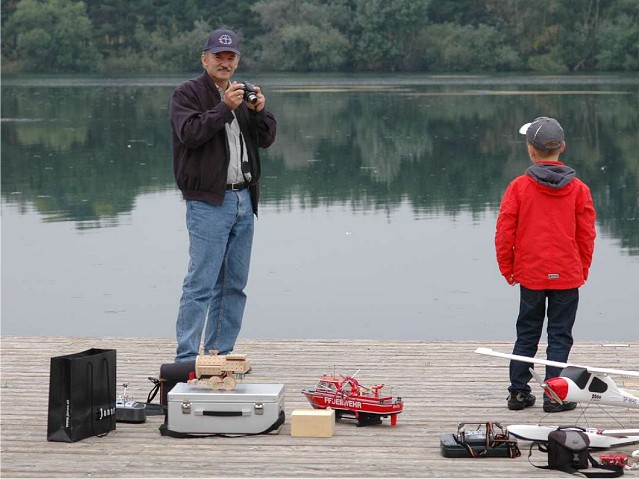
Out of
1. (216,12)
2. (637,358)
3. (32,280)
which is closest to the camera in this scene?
(637,358)

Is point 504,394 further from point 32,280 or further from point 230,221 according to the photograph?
point 32,280

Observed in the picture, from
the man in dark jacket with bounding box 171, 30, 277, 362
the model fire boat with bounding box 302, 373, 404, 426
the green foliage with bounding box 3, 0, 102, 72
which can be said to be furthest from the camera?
the green foliage with bounding box 3, 0, 102, 72

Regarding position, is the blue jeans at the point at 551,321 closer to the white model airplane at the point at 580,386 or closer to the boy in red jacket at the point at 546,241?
the boy in red jacket at the point at 546,241

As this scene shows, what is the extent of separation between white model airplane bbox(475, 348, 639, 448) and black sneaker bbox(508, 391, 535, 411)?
42 centimetres

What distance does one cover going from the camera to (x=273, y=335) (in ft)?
29.1

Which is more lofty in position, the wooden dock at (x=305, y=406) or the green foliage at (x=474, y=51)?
the wooden dock at (x=305, y=406)

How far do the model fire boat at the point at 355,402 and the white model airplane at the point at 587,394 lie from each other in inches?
17.0

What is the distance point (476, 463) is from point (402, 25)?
56.6 m

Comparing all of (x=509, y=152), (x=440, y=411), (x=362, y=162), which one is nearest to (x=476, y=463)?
(x=440, y=411)

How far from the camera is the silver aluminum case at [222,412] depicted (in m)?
4.52

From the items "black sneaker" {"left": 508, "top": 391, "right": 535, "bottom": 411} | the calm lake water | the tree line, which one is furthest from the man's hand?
the tree line

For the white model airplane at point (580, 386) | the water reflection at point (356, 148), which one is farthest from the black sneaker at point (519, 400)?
the water reflection at point (356, 148)

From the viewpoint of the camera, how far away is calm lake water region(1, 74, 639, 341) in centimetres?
965

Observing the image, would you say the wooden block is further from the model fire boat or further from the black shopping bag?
the black shopping bag
